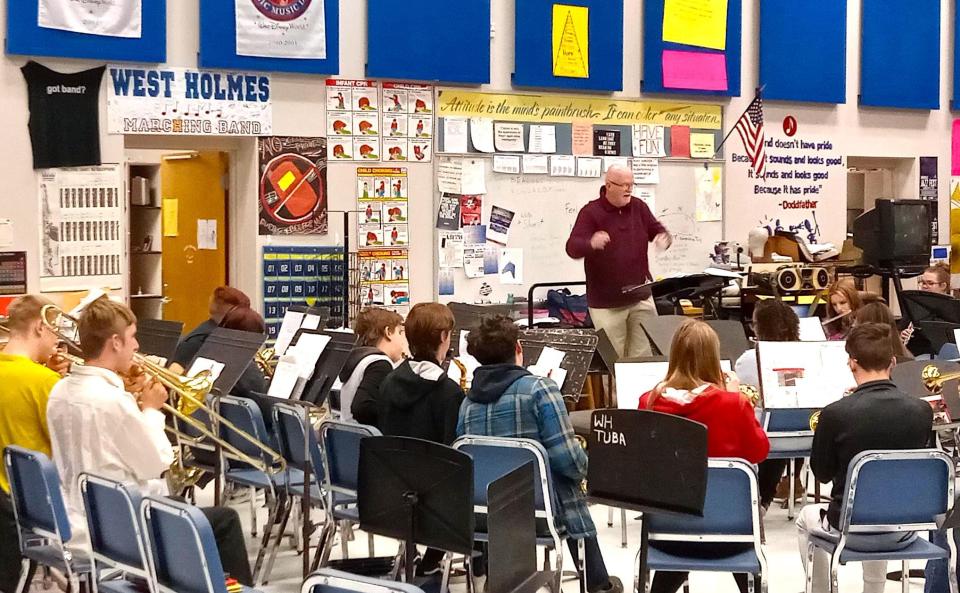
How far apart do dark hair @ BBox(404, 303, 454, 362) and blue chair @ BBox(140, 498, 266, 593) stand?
1567 millimetres

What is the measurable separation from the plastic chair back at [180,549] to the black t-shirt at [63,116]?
544 centimetres

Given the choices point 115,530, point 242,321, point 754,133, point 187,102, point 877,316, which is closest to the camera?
point 115,530

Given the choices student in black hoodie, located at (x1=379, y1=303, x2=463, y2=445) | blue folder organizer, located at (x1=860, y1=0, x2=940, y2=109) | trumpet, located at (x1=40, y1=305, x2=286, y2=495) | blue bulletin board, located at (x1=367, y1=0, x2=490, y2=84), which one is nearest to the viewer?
trumpet, located at (x1=40, y1=305, x2=286, y2=495)

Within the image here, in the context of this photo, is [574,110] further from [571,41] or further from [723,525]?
[723,525]


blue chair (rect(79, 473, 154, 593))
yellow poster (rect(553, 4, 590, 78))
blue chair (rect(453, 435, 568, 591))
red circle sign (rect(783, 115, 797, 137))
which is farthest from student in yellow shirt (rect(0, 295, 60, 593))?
red circle sign (rect(783, 115, 797, 137))

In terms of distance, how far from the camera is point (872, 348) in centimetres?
441

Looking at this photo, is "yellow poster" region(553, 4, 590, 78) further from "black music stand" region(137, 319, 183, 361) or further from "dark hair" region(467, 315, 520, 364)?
"dark hair" region(467, 315, 520, 364)

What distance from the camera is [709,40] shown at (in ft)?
36.8

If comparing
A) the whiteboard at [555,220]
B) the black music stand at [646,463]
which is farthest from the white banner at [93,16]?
the black music stand at [646,463]

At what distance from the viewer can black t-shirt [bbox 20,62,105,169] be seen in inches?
323

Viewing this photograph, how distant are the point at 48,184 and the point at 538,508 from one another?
205 inches

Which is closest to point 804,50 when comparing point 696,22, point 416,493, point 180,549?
point 696,22

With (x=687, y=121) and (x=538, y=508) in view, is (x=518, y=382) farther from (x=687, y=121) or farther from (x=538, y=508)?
(x=687, y=121)

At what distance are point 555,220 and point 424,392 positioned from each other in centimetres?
568
